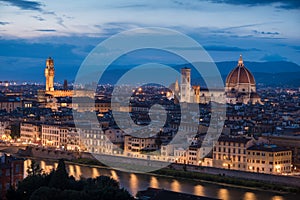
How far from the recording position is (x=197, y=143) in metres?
14.0

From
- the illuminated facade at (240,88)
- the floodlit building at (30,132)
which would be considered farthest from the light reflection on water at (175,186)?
→ the illuminated facade at (240,88)


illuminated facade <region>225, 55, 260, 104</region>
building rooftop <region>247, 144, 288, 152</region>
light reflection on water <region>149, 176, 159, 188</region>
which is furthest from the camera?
illuminated facade <region>225, 55, 260, 104</region>

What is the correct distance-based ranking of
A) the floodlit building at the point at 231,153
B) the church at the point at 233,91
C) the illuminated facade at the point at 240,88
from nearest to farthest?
the floodlit building at the point at 231,153, the church at the point at 233,91, the illuminated facade at the point at 240,88

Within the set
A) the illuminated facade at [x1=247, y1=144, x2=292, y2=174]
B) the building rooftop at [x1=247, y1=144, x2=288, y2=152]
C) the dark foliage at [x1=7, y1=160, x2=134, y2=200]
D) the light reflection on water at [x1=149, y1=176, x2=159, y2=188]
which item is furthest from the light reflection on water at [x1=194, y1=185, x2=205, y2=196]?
the dark foliage at [x1=7, y1=160, x2=134, y2=200]

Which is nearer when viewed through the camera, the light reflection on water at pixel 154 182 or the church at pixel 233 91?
the light reflection on water at pixel 154 182

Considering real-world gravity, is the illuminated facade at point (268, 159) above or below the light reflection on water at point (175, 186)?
above

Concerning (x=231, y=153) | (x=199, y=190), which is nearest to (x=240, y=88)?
(x=231, y=153)

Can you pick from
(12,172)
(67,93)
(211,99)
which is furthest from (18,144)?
(67,93)

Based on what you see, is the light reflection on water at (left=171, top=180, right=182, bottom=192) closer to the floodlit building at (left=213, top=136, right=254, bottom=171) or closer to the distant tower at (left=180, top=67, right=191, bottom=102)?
the floodlit building at (left=213, top=136, right=254, bottom=171)

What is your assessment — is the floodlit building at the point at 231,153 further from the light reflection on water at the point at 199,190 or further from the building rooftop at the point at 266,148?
the light reflection on water at the point at 199,190

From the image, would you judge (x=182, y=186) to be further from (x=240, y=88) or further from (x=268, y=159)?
(x=240, y=88)

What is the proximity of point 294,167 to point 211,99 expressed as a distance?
19.2 metres

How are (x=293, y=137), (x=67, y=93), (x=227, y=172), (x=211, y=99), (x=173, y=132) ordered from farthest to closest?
(x=67, y=93)
(x=211, y=99)
(x=173, y=132)
(x=293, y=137)
(x=227, y=172)

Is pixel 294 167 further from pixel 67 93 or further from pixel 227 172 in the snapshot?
pixel 67 93
